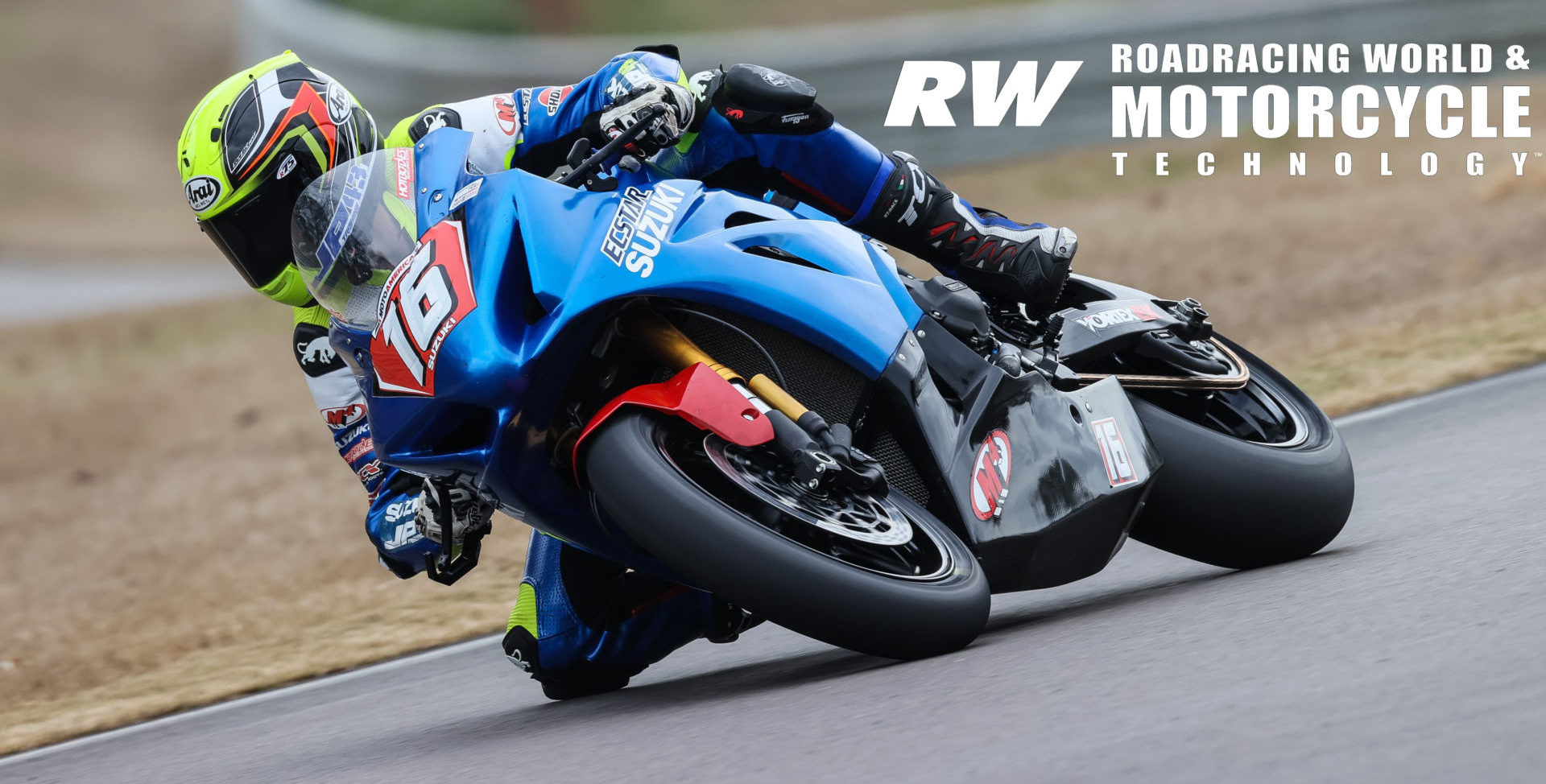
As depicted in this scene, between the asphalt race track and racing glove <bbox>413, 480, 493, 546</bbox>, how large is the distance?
466mm

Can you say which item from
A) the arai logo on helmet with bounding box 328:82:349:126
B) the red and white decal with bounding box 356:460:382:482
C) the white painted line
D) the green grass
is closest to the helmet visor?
the arai logo on helmet with bounding box 328:82:349:126

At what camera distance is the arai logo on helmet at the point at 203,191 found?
406 centimetres

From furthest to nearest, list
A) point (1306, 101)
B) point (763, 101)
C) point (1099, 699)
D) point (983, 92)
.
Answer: point (983, 92), point (1306, 101), point (763, 101), point (1099, 699)

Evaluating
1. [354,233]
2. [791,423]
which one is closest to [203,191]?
[354,233]

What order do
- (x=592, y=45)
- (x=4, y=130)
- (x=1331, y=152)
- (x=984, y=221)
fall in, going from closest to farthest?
1. (x=984, y=221)
2. (x=1331, y=152)
3. (x=592, y=45)
4. (x=4, y=130)

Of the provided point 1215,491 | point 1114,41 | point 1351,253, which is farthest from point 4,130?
point 1215,491

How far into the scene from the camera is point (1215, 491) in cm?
420

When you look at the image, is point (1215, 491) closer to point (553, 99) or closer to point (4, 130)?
point (553, 99)

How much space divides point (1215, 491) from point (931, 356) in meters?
0.81

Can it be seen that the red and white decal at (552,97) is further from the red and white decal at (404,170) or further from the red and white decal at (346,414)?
the red and white decal at (346,414)

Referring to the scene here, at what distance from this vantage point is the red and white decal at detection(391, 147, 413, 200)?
12.7ft

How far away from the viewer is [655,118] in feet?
13.0

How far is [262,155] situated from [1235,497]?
7.80 feet

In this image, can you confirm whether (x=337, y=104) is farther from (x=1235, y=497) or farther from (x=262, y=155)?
(x=1235, y=497)
